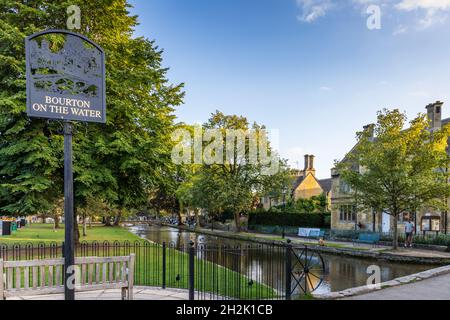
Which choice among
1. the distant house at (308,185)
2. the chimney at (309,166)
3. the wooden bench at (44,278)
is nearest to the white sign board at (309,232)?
the distant house at (308,185)

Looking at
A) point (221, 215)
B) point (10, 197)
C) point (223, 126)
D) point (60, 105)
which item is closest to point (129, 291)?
point (60, 105)

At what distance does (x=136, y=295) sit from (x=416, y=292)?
6.48 metres

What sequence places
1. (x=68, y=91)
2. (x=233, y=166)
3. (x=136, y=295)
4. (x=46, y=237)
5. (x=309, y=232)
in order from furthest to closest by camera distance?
(x=233, y=166), (x=309, y=232), (x=46, y=237), (x=136, y=295), (x=68, y=91)

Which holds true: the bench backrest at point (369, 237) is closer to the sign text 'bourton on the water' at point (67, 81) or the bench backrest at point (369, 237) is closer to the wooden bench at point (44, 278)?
the wooden bench at point (44, 278)

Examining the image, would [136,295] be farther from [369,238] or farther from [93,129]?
[369,238]

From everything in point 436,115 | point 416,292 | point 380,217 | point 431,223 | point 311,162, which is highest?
point 436,115

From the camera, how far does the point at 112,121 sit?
17375 millimetres

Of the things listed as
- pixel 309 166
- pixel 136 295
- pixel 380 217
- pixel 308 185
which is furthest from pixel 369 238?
pixel 309 166

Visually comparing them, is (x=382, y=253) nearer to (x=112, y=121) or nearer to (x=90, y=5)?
(x=112, y=121)

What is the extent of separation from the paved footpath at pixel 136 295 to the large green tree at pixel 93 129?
733cm

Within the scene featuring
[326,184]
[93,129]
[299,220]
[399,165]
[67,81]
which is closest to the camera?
[67,81]

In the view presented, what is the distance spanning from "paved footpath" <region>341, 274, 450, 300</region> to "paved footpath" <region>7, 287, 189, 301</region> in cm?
386

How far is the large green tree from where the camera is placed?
14953mm

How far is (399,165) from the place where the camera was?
21.8 meters
